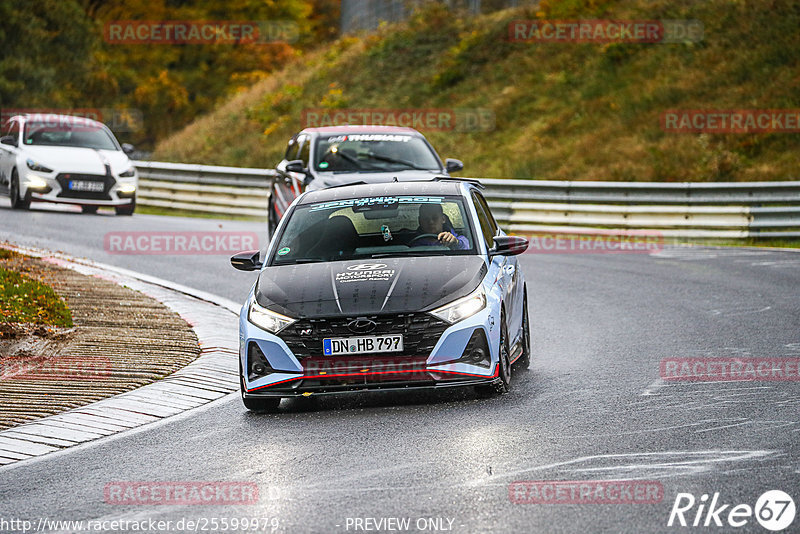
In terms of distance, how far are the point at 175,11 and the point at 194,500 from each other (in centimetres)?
6052

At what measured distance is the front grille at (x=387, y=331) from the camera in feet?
27.4

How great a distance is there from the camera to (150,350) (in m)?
10.8

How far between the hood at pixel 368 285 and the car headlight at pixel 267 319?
44 mm

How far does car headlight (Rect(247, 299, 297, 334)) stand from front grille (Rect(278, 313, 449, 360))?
112 millimetres

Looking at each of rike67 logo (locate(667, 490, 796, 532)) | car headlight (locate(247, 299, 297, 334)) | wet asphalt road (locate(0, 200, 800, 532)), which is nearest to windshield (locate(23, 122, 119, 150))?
wet asphalt road (locate(0, 200, 800, 532))

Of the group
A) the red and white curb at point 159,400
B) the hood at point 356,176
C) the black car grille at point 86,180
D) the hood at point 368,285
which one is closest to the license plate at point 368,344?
the hood at point 368,285

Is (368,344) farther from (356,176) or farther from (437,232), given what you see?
(356,176)

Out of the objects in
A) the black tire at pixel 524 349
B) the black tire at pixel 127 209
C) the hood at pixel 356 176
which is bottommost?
the black tire at pixel 127 209

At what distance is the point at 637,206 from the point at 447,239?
1335 centimetres

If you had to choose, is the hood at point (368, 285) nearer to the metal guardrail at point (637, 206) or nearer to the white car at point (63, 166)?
the metal guardrail at point (637, 206)

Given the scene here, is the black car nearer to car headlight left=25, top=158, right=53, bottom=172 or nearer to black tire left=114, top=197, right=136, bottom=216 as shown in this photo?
black tire left=114, top=197, right=136, bottom=216

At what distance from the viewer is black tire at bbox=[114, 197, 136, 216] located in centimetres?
2458

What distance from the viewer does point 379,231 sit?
9.84m

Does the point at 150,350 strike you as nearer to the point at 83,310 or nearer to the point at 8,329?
the point at 8,329
